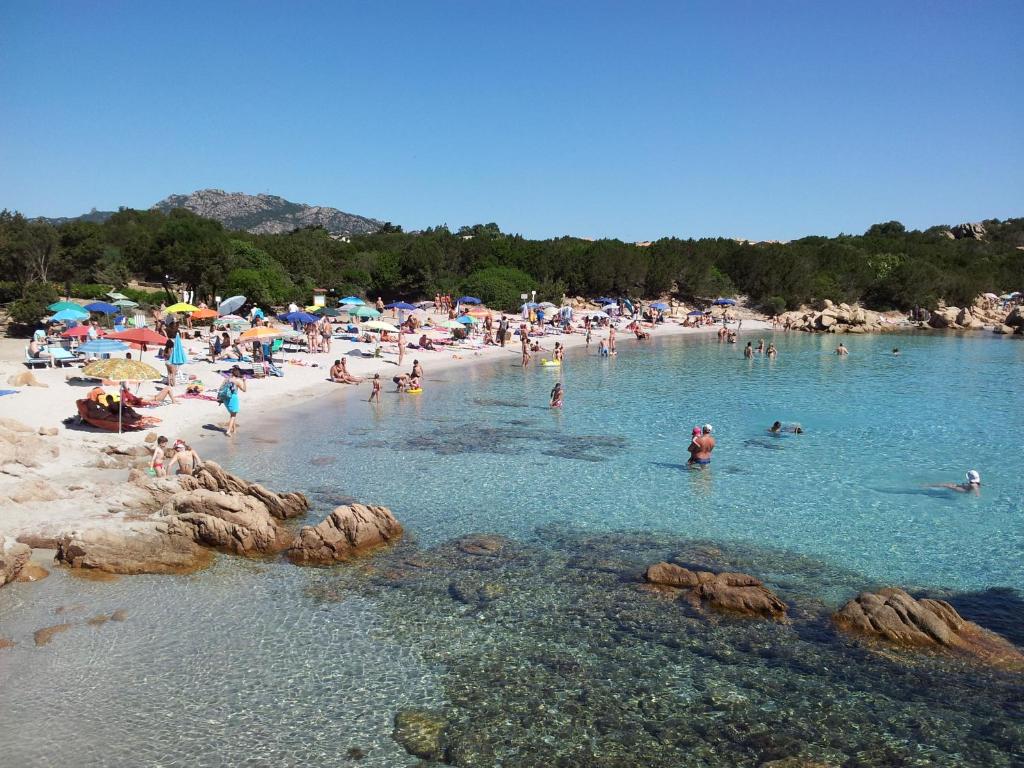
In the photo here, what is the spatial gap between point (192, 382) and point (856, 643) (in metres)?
20.2

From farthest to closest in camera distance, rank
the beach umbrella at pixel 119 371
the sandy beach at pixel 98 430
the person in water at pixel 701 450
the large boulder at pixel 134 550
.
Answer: the person in water at pixel 701 450, the beach umbrella at pixel 119 371, the sandy beach at pixel 98 430, the large boulder at pixel 134 550

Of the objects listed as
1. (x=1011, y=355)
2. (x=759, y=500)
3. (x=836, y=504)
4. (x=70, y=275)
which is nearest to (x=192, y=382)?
(x=759, y=500)

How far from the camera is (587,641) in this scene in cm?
916

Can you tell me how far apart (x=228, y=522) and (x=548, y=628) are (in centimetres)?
568

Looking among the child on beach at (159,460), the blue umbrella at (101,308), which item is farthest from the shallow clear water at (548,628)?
the blue umbrella at (101,308)

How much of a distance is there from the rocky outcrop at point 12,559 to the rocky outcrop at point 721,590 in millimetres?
8937

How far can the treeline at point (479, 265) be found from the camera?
42.3m

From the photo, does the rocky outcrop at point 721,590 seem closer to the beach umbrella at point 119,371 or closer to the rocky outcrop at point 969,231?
the beach umbrella at point 119,371

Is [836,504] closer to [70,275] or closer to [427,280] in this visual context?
[427,280]

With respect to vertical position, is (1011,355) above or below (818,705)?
above

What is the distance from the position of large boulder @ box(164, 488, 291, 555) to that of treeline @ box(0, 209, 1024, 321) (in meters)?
24.4

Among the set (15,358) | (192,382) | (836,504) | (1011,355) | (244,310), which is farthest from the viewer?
(1011,355)

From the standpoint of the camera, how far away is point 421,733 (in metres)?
7.38

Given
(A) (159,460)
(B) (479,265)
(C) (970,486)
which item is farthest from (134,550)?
(B) (479,265)
